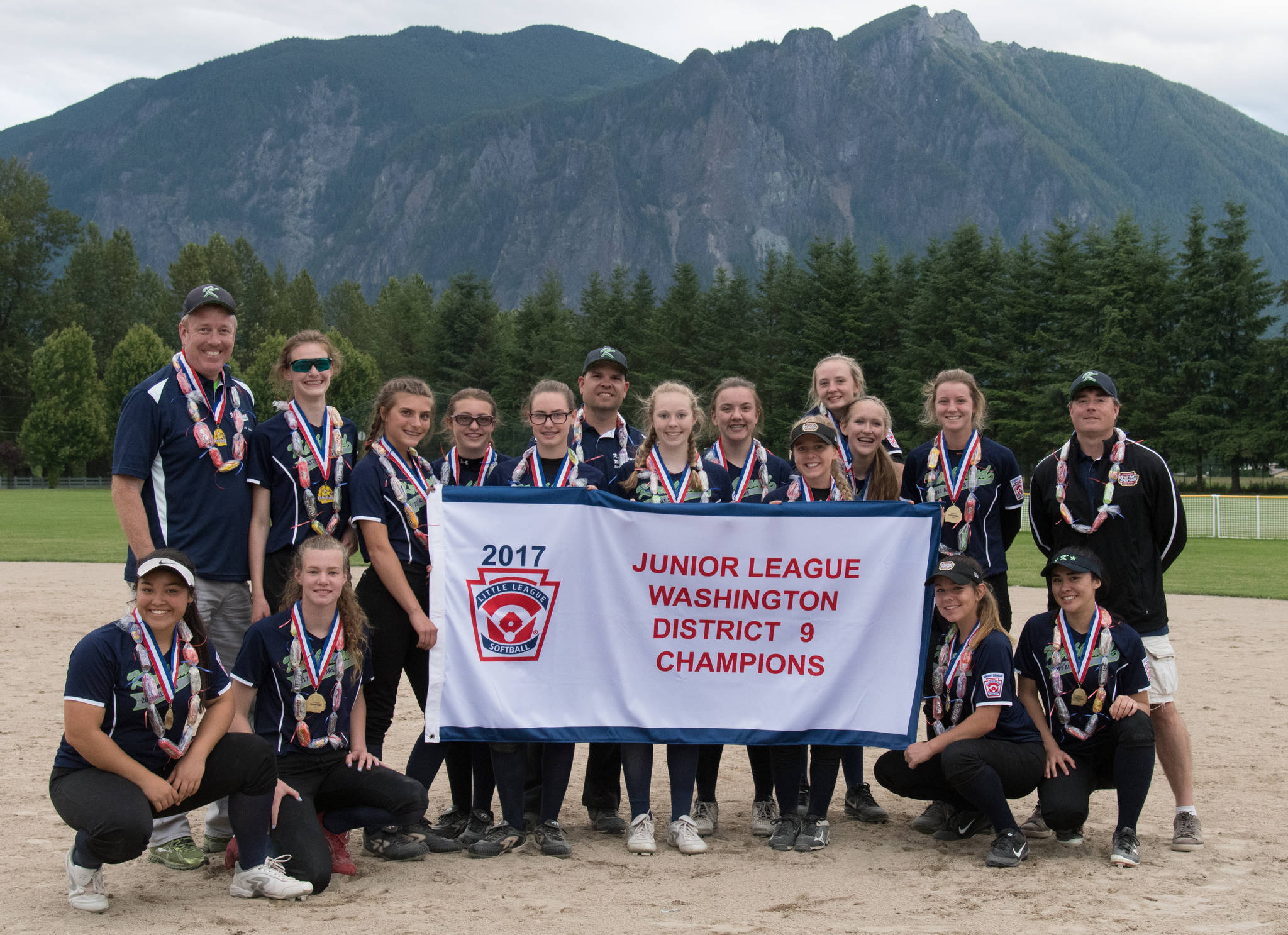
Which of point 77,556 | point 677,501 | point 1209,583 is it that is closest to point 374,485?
point 677,501

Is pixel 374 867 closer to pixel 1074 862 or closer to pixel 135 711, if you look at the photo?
pixel 135 711

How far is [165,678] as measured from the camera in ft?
16.3

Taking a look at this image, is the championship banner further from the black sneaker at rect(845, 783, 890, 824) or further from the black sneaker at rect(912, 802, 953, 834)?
the black sneaker at rect(845, 783, 890, 824)

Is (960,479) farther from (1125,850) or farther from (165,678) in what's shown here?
(165,678)

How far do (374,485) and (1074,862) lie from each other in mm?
3817

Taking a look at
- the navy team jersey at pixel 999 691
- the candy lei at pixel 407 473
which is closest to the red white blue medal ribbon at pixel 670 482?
the candy lei at pixel 407 473

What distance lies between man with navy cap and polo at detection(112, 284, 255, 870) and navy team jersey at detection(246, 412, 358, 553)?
0.27 ft

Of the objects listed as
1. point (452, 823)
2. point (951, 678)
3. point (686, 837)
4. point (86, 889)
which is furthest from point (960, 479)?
point (86, 889)

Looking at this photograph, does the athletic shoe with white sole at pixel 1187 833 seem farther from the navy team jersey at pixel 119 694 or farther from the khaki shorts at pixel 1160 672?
the navy team jersey at pixel 119 694

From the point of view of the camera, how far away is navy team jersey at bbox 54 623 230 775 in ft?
15.7

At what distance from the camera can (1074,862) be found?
5.54m

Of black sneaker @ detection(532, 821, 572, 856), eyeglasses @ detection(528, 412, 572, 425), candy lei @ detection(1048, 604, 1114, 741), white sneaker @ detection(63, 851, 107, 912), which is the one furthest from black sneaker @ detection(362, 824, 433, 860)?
candy lei @ detection(1048, 604, 1114, 741)

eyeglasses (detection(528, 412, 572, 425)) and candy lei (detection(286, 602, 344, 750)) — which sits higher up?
eyeglasses (detection(528, 412, 572, 425))

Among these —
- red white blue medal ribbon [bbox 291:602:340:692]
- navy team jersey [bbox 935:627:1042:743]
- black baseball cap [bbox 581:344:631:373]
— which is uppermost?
black baseball cap [bbox 581:344:631:373]
